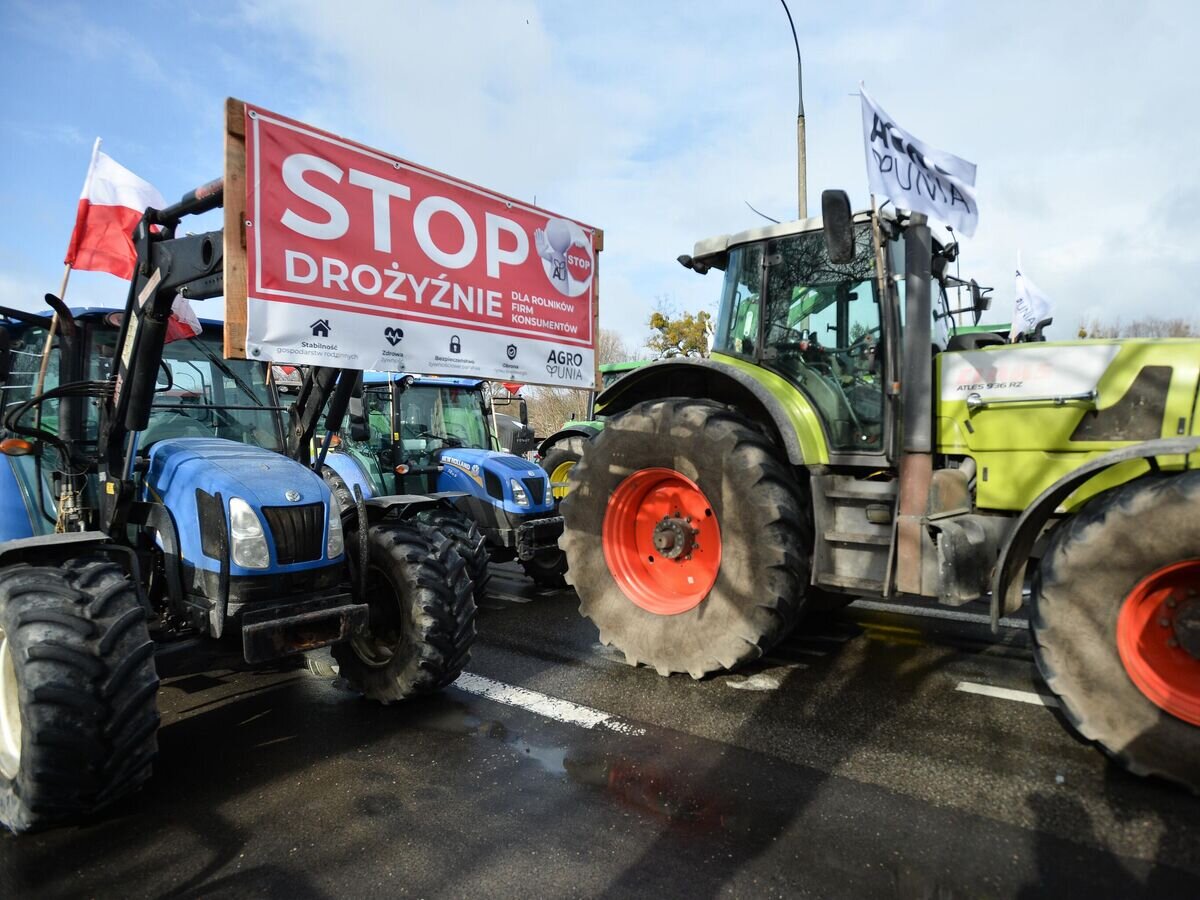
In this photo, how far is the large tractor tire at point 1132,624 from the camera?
2.86 m

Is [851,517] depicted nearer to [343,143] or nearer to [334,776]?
[334,776]

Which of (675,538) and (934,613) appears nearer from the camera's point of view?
(675,538)

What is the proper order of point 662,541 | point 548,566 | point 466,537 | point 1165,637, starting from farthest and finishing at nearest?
point 548,566, point 466,537, point 662,541, point 1165,637

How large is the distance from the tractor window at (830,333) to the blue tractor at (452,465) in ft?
9.01

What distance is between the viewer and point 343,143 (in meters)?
3.31

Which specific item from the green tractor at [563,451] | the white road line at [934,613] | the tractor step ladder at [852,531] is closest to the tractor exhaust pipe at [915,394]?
the tractor step ladder at [852,531]

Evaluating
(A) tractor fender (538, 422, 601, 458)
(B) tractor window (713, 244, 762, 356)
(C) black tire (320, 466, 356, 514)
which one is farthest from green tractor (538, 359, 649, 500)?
(B) tractor window (713, 244, 762, 356)

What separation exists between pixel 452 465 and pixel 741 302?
330 cm

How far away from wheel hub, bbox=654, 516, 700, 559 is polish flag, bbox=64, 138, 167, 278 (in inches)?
145

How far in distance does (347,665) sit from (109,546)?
4.27ft

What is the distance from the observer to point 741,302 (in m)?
4.85

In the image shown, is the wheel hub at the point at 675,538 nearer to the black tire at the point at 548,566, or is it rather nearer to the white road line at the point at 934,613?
the white road line at the point at 934,613

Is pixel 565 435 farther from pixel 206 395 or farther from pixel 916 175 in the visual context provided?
pixel 916 175

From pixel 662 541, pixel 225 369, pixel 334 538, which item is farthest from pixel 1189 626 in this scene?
pixel 225 369
